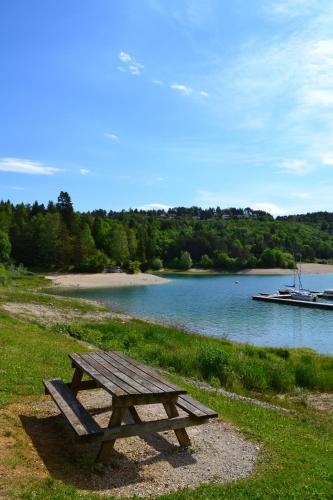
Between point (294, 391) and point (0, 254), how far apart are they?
81.6 meters

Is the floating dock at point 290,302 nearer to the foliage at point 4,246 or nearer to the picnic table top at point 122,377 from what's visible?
the foliage at point 4,246

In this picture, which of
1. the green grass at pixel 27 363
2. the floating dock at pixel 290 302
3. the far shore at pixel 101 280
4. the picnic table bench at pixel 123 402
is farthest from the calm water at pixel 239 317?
the picnic table bench at pixel 123 402

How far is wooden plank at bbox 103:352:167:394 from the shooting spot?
287 inches

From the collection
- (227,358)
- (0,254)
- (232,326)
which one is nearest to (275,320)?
(232,326)

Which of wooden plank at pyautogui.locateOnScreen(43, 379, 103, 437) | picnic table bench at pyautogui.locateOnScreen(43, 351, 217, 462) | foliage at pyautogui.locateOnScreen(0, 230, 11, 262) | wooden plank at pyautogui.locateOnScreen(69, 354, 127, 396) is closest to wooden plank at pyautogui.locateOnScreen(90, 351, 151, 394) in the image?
picnic table bench at pyautogui.locateOnScreen(43, 351, 217, 462)

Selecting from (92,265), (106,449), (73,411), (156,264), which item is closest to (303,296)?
(92,265)

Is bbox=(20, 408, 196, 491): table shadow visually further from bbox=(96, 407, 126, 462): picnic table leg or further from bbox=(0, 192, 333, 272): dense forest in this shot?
bbox=(0, 192, 333, 272): dense forest

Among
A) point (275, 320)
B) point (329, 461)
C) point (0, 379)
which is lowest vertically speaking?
point (275, 320)

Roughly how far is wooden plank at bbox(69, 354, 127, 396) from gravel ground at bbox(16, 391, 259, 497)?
1.14m

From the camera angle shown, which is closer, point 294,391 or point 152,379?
point 152,379

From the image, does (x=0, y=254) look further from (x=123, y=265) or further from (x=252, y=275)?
(x=252, y=275)

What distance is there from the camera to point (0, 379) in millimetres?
10391

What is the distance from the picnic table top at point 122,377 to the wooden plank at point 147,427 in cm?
55

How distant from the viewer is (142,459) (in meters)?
7.34
